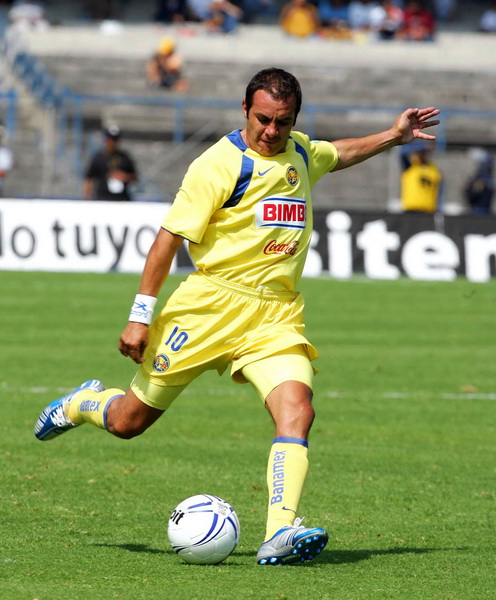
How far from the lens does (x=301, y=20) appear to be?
1403 inches

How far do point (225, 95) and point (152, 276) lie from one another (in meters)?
27.5

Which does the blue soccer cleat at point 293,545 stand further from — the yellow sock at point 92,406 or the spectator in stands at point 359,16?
the spectator in stands at point 359,16

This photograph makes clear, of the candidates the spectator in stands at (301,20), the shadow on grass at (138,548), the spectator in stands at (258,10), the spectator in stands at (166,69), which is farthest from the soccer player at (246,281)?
the spectator in stands at (258,10)

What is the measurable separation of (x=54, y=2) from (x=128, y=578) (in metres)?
35.2

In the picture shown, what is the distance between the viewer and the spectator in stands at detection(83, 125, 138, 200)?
23656 millimetres

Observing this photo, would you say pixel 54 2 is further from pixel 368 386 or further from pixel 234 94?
pixel 368 386

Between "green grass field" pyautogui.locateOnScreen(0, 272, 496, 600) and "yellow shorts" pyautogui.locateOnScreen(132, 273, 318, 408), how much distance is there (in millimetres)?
929

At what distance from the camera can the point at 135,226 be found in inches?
842

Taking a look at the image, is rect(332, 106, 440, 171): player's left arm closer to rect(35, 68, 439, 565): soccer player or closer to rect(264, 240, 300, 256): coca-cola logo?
rect(35, 68, 439, 565): soccer player

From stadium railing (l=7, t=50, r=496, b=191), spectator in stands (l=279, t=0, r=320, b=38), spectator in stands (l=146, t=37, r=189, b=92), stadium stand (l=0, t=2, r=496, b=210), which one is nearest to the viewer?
stadium railing (l=7, t=50, r=496, b=191)

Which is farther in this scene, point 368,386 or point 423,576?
point 368,386

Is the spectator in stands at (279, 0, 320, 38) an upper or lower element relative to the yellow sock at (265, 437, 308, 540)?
upper

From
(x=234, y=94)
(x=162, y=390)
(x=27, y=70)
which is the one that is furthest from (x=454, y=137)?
(x=162, y=390)

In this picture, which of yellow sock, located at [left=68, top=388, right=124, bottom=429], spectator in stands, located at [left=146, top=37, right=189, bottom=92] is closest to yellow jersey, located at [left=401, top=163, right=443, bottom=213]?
spectator in stands, located at [left=146, top=37, right=189, bottom=92]
